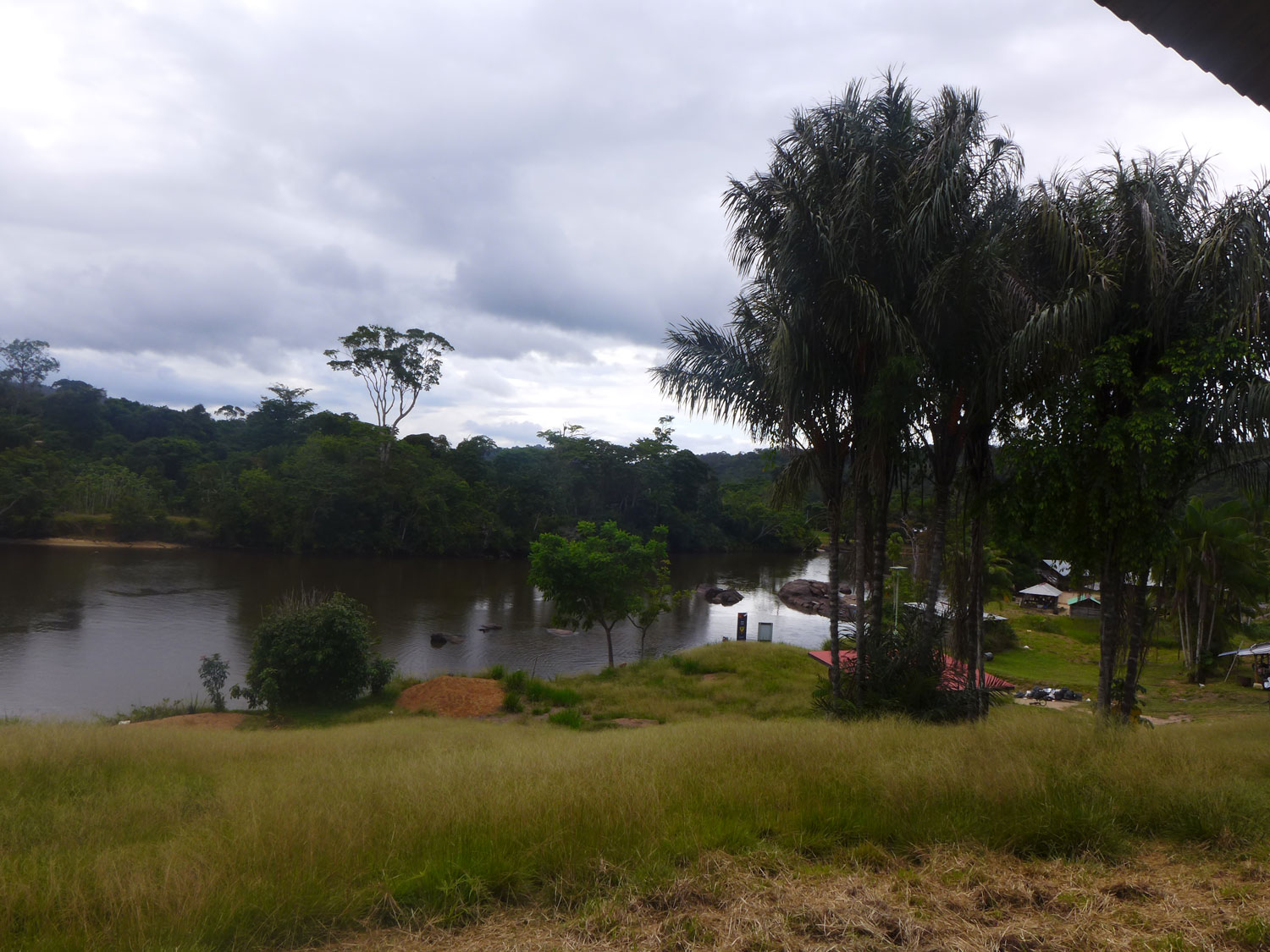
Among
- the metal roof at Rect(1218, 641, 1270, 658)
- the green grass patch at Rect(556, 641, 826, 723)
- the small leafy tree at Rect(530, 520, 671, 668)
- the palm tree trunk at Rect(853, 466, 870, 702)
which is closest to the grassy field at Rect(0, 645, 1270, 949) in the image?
the palm tree trunk at Rect(853, 466, 870, 702)

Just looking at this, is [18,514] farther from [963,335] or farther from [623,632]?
[963,335]

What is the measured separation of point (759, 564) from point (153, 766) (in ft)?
186

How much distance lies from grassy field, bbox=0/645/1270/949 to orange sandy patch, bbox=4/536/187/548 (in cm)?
4962

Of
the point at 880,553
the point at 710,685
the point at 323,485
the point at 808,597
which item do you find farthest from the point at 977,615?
the point at 323,485

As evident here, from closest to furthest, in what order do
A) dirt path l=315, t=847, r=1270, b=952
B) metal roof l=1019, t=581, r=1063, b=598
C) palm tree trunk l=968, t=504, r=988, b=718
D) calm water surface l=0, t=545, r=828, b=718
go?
dirt path l=315, t=847, r=1270, b=952
palm tree trunk l=968, t=504, r=988, b=718
calm water surface l=0, t=545, r=828, b=718
metal roof l=1019, t=581, r=1063, b=598

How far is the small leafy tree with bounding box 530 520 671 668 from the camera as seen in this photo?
78.7ft

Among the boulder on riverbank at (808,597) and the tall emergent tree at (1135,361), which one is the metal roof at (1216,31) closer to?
the tall emergent tree at (1135,361)

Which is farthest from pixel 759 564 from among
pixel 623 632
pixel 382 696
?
pixel 382 696

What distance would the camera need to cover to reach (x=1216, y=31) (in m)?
2.31

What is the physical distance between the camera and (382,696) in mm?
18828

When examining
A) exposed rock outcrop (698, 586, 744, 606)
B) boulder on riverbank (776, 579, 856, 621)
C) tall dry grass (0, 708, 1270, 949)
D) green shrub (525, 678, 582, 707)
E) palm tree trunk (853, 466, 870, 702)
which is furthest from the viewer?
exposed rock outcrop (698, 586, 744, 606)

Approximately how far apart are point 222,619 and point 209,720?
47.1 ft

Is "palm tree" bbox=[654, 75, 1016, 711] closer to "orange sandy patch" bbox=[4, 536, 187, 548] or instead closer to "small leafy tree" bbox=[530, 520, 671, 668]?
"small leafy tree" bbox=[530, 520, 671, 668]

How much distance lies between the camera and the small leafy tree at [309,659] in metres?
17.8
